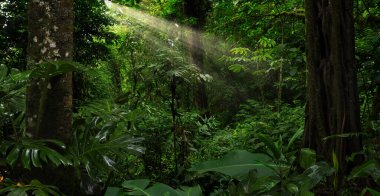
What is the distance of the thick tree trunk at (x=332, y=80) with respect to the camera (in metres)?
2.80

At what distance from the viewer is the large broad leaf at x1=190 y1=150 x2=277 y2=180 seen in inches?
95.7

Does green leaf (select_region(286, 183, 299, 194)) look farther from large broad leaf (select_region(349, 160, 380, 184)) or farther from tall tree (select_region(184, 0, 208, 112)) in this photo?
tall tree (select_region(184, 0, 208, 112))

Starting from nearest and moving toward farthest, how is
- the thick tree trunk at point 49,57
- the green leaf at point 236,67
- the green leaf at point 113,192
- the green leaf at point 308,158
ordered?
1. the green leaf at point 308,158
2. the green leaf at point 113,192
3. the thick tree trunk at point 49,57
4. the green leaf at point 236,67

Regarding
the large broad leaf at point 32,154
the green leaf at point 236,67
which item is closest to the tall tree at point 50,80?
the large broad leaf at point 32,154

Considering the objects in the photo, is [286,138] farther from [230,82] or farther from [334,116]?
[230,82]

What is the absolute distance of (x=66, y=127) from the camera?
2.81 meters

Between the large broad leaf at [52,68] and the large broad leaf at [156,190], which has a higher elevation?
the large broad leaf at [52,68]

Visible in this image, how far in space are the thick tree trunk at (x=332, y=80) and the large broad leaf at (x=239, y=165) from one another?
583 mm

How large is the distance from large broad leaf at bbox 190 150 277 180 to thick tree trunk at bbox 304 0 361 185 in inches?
23.0

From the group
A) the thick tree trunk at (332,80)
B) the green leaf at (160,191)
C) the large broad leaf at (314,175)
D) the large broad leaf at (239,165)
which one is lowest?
the green leaf at (160,191)

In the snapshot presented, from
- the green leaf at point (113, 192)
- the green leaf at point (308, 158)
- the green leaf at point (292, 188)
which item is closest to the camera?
the green leaf at point (292, 188)

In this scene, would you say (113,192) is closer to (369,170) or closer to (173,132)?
(369,170)

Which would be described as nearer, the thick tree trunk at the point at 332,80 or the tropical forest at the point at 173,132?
the tropical forest at the point at 173,132

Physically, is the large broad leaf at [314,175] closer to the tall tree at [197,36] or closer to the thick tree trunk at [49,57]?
the thick tree trunk at [49,57]
